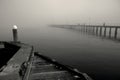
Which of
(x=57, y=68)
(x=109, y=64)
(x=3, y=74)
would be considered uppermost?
(x=3, y=74)

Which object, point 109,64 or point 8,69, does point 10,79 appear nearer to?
point 8,69

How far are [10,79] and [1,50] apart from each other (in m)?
7.76

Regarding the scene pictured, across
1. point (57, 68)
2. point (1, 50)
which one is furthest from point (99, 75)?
point (1, 50)

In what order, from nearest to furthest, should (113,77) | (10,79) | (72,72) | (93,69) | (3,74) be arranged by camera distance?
(10,79) < (3,74) < (72,72) < (113,77) < (93,69)

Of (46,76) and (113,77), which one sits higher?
(46,76)

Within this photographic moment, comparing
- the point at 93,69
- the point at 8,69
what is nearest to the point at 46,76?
the point at 8,69

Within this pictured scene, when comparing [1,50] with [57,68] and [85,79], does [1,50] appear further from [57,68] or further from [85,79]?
[85,79]

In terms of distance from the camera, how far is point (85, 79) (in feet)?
21.9

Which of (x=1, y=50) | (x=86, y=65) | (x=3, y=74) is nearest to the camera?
(x=3, y=74)

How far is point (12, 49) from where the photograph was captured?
36.9 ft

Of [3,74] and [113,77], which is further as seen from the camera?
[113,77]

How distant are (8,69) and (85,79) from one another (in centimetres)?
355

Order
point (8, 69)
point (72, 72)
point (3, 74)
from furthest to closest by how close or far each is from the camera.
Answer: point (72, 72) → point (8, 69) → point (3, 74)

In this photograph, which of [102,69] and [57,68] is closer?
[57,68]
